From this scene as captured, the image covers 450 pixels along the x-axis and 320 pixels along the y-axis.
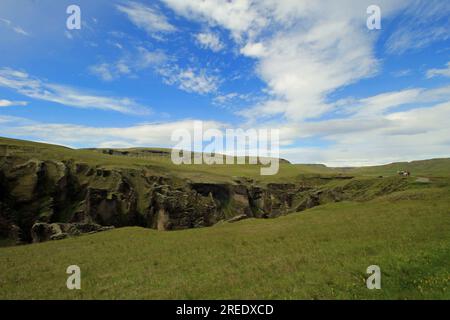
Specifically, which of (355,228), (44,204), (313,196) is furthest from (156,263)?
(313,196)

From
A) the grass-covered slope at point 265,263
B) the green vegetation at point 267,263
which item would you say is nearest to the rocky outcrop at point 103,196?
the green vegetation at point 267,263

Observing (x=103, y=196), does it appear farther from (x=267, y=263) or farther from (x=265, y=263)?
(x=267, y=263)

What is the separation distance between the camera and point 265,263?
2259cm

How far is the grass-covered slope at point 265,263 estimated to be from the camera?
55.1 feet

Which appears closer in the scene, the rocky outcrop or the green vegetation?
the green vegetation

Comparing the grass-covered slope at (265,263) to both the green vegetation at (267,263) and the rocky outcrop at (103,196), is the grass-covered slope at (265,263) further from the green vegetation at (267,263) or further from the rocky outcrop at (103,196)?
the rocky outcrop at (103,196)

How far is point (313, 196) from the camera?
16000 cm

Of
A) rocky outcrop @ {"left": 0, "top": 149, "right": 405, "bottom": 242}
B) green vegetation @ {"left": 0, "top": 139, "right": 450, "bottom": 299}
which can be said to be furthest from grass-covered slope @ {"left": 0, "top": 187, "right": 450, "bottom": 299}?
rocky outcrop @ {"left": 0, "top": 149, "right": 405, "bottom": 242}

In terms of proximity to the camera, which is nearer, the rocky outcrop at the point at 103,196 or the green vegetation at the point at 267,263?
the green vegetation at the point at 267,263

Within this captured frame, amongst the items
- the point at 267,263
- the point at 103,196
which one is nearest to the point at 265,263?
the point at 267,263

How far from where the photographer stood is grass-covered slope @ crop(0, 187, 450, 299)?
55.1 ft

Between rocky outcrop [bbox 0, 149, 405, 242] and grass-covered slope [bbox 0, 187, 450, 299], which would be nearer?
grass-covered slope [bbox 0, 187, 450, 299]

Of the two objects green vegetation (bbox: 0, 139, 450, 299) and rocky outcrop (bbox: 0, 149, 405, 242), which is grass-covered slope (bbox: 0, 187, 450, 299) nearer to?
green vegetation (bbox: 0, 139, 450, 299)

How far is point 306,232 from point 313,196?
130 metres
